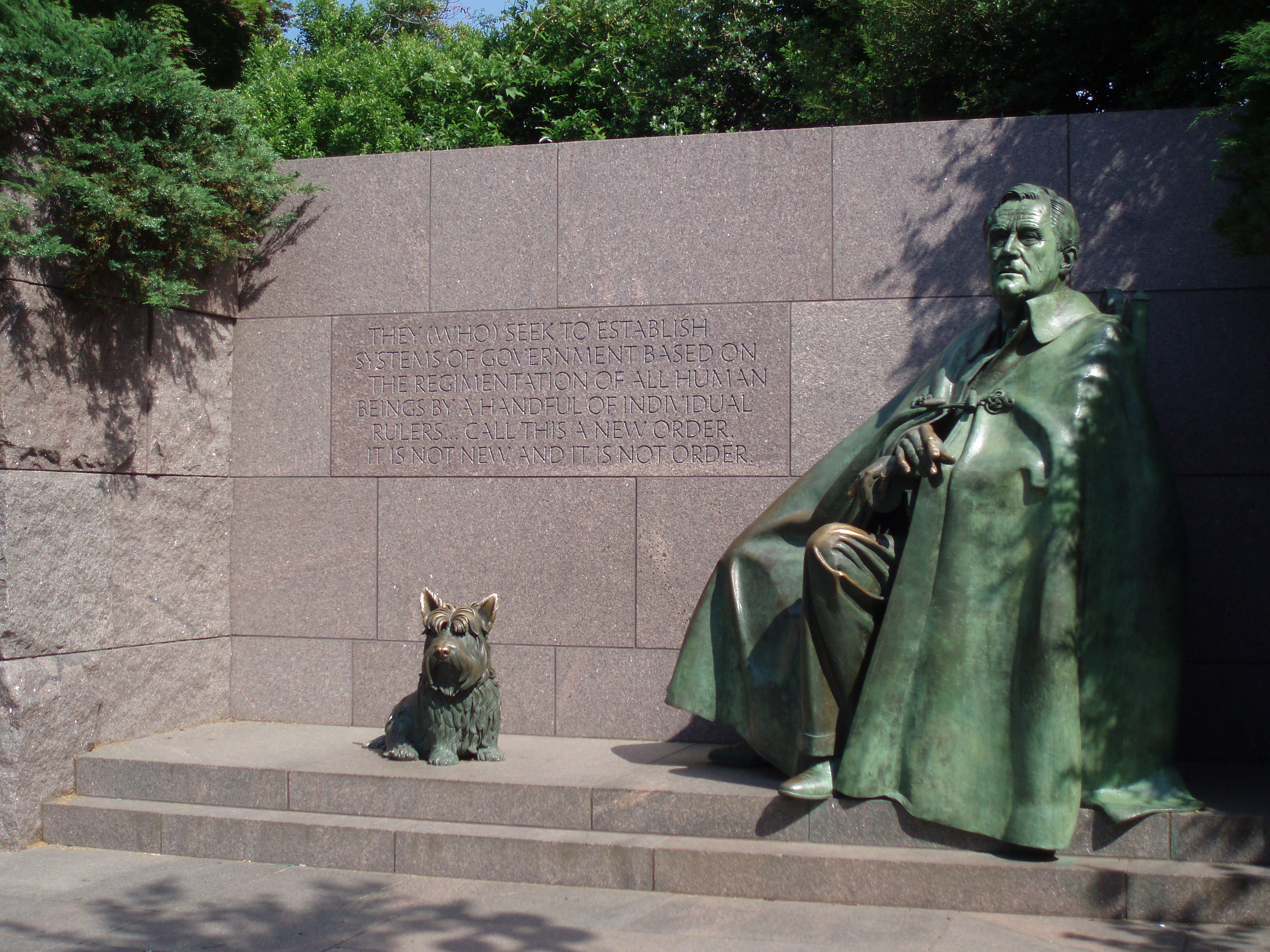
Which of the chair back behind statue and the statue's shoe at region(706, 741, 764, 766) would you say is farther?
the statue's shoe at region(706, 741, 764, 766)

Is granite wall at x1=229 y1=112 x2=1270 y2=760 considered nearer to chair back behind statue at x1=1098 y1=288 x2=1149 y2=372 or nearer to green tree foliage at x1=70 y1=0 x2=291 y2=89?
chair back behind statue at x1=1098 y1=288 x2=1149 y2=372

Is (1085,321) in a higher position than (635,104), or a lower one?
lower

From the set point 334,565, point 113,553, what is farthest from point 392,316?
point 113,553

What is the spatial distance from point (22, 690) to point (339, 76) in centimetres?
870

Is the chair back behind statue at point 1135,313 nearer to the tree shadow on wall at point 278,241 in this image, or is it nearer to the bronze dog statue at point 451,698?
the bronze dog statue at point 451,698

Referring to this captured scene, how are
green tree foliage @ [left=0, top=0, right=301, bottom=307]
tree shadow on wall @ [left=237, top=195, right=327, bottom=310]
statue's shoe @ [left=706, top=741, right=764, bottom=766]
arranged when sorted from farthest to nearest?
tree shadow on wall @ [left=237, top=195, right=327, bottom=310] < green tree foliage @ [left=0, top=0, right=301, bottom=307] < statue's shoe @ [left=706, top=741, right=764, bottom=766]

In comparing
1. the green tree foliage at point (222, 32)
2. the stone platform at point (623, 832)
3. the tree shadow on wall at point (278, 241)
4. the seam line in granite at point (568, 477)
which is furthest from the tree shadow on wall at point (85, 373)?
the green tree foliage at point (222, 32)

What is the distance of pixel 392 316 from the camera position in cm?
744

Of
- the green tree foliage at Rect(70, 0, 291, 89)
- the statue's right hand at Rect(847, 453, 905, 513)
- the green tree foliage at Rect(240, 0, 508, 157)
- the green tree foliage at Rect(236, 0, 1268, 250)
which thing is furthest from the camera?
the green tree foliage at Rect(70, 0, 291, 89)

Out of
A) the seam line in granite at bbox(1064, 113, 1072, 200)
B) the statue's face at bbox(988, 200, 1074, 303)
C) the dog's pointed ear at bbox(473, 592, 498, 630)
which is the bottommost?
the dog's pointed ear at bbox(473, 592, 498, 630)

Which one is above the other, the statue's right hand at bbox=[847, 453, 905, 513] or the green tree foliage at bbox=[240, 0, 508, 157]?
→ the green tree foliage at bbox=[240, 0, 508, 157]

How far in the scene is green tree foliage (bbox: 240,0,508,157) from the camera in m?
12.3

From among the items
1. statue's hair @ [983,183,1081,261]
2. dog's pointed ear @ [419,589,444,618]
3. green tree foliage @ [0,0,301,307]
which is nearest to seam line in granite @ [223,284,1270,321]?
green tree foliage @ [0,0,301,307]

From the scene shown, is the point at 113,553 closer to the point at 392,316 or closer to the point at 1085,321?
the point at 392,316
